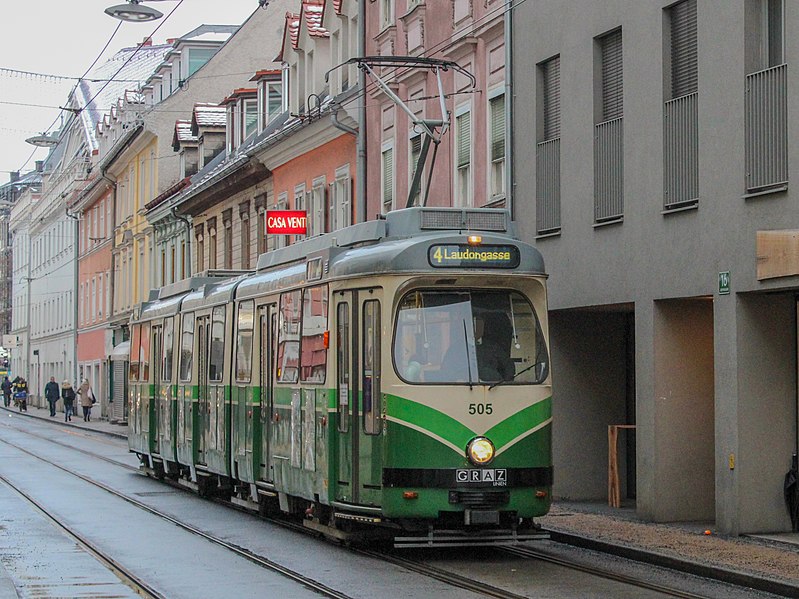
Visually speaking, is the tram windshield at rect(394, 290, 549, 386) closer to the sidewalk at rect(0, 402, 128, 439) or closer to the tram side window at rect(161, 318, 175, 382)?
the tram side window at rect(161, 318, 175, 382)

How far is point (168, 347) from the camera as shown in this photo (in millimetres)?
25797

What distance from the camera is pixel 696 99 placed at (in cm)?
1780

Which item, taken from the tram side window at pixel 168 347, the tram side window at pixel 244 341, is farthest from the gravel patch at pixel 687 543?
the tram side window at pixel 168 347

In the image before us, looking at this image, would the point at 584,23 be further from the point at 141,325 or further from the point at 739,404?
the point at 141,325

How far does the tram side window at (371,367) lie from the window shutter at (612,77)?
6.00m

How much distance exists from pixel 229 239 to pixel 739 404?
3266 cm

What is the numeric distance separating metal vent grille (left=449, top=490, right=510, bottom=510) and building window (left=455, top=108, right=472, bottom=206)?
39.7 ft

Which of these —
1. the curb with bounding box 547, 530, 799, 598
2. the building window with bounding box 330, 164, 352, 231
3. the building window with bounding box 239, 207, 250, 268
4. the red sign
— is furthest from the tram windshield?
the building window with bounding box 239, 207, 250, 268

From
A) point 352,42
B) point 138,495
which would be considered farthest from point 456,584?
point 352,42

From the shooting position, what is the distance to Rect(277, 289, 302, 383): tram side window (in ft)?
57.4

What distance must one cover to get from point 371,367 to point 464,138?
40.1 feet

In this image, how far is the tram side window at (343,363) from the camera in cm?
1582

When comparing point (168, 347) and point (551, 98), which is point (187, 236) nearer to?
point (168, 347)

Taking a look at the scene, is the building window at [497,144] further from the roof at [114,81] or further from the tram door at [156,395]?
the roof at [114,81]
